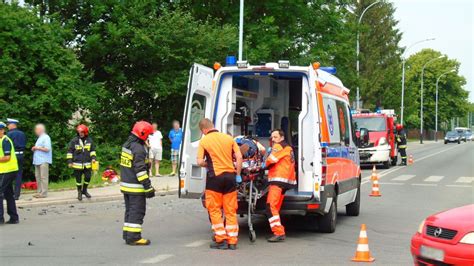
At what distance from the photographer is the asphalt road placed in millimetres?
8188

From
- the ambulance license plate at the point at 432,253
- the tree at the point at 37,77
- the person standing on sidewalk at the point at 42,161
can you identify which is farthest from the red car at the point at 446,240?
the tree at the point at 37,77

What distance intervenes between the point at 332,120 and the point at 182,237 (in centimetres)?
301

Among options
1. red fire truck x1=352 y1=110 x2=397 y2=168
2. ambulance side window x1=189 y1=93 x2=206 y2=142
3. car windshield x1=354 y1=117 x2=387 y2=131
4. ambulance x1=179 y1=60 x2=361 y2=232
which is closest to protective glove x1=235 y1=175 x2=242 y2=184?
ambulance x1=179 y1=60 x2=361 y2=232

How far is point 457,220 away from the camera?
6.34 meters

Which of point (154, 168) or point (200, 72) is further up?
point (200, 72)

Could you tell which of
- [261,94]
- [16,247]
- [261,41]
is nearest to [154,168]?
[261,41]

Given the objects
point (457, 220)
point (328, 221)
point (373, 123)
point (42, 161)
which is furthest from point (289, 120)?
point (373, 123)

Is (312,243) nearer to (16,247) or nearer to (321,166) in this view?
(321,166)

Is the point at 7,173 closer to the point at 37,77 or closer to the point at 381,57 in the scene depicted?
the point at 37,77

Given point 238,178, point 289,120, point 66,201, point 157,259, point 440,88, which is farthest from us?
point 440,88

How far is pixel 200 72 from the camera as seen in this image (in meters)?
9.71

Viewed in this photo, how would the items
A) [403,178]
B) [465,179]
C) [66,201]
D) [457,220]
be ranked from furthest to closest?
[403,178]
[465,179]
[66,201]
[457,220]

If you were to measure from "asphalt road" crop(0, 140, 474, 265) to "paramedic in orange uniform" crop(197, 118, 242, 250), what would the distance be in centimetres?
28

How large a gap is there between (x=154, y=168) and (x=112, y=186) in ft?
17.3
